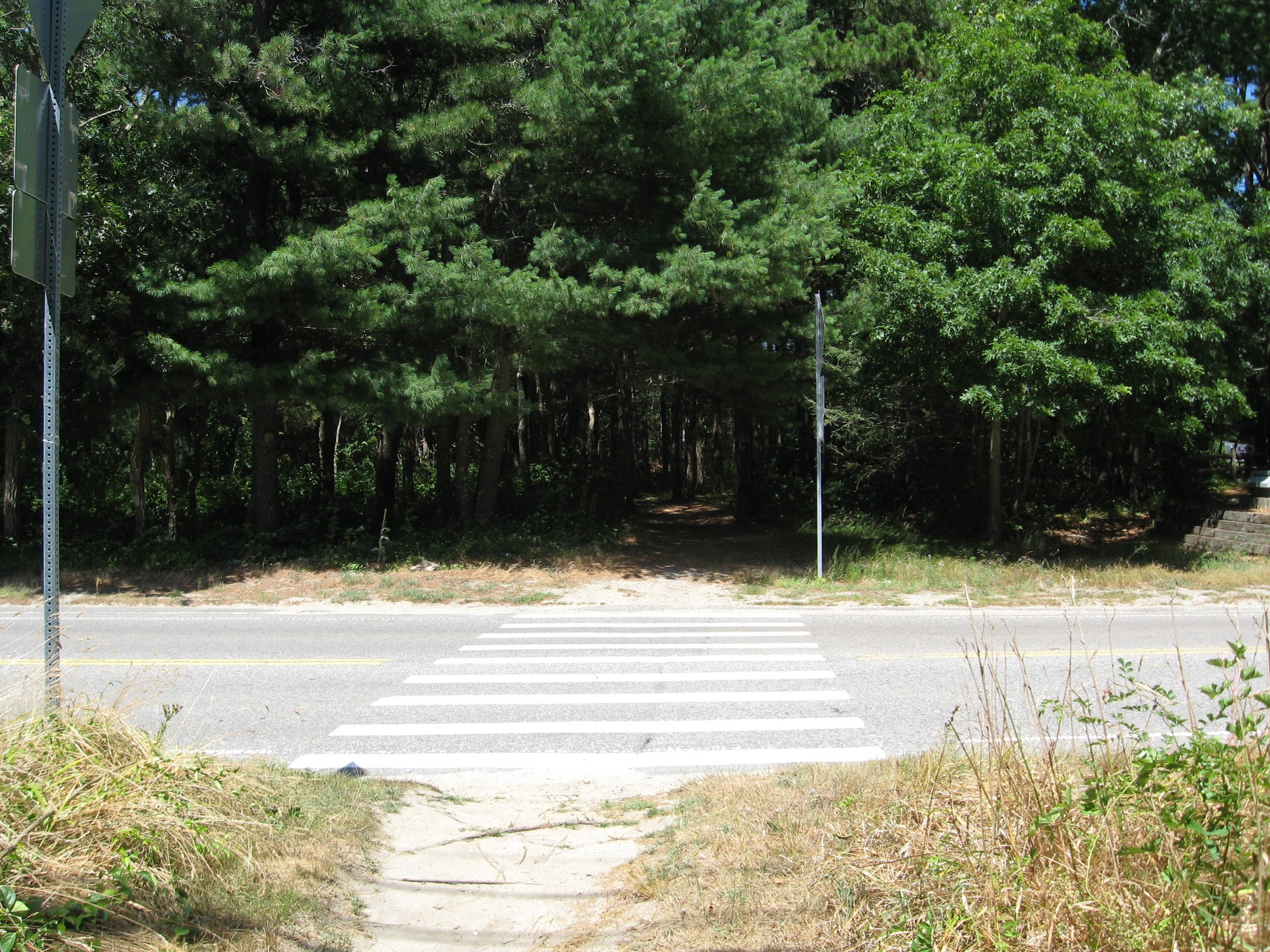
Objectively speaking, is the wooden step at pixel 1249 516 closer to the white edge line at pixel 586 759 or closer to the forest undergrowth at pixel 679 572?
the forest undergrowth at pixel 679 572

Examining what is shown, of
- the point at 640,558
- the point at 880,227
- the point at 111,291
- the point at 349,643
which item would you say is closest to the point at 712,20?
the point at 880,227

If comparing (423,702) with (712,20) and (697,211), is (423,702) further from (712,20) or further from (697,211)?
(712,20)

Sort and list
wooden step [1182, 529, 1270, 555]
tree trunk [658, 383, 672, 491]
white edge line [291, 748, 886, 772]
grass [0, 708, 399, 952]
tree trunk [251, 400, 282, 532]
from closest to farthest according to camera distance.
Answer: grass [0, 708, 399, 952] → white edge line [291, 748, 886, 772] → wooden step [1182, 529, 1270, 555] → tree trunk [251, 400, 282, 532] → tree trunk [658, 383, 672, 491]

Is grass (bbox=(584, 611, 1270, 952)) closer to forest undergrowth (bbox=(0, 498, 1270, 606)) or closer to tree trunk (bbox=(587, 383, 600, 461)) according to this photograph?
forest undergrowth (bbox=(0, 498, 1270, 606))

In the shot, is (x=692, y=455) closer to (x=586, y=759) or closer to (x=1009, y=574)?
(x=1009, y=574)

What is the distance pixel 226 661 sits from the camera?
10.1 meters

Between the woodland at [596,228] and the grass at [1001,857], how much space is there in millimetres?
11292

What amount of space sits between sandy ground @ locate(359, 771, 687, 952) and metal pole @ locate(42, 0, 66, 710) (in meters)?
2.00

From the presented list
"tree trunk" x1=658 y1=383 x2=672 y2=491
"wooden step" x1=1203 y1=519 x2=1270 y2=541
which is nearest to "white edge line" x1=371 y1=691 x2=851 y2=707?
"wooden step" x1=1203 y1=519 x2=1270 y2=541

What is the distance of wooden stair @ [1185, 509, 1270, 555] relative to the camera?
18.3 meters

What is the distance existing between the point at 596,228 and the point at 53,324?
13.4 meters

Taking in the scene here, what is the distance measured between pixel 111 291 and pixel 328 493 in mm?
9838

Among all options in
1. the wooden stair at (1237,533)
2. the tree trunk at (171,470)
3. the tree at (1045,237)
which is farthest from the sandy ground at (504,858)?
the wooden stair at (1237,533)

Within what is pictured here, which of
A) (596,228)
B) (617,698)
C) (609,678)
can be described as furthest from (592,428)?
(617,698)
